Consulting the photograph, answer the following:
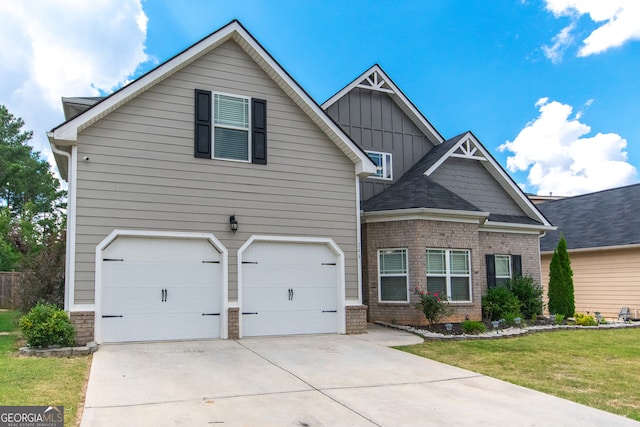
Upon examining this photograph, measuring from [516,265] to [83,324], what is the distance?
1257cm

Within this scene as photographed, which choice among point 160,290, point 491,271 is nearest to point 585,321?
point 491,271

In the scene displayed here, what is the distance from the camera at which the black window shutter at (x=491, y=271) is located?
16188mm

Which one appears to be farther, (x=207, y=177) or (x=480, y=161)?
(x=480, y=161)

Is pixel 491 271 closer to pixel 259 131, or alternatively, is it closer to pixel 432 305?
pixel 432 305

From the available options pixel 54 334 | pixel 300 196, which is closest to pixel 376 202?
pixel 300 196

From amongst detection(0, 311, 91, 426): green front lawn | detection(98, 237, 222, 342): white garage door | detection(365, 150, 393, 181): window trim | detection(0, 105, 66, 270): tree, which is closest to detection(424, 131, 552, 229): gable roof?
detection(365, 150, 393, 181): window trim

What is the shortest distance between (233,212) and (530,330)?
7823 mm

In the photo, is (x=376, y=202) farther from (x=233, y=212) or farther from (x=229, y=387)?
(x=229, y=387)

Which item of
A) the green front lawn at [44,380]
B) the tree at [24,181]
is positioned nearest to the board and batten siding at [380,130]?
the green front lawn at [44,380]

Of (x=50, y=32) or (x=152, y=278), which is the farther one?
(x=50, y=32)

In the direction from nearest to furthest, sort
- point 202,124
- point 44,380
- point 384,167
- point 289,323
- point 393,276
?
point 44,380 < point 202,124 < point 289,323 < point 393,276 < point 384,167

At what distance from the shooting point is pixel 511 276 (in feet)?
55.0

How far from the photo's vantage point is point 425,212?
1389 cm

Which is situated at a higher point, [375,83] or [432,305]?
[375,83]
